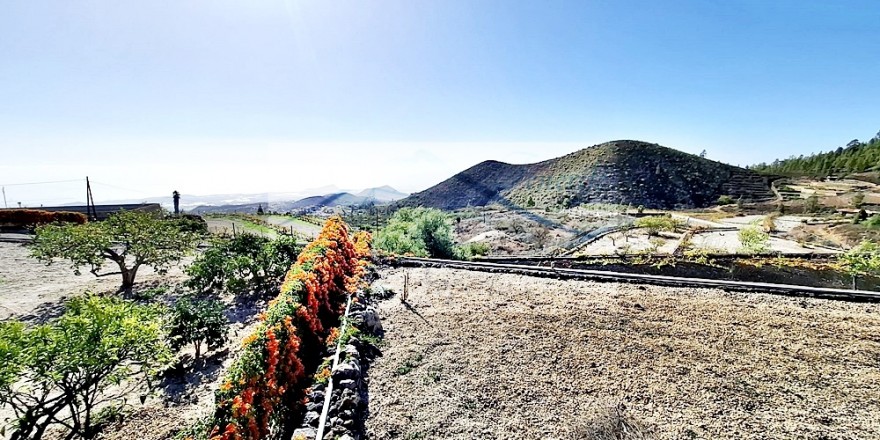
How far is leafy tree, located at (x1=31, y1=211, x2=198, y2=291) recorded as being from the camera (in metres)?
10.1

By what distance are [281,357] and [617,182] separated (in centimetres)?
4732

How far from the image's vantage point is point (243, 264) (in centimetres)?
1007

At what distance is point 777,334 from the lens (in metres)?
6.21

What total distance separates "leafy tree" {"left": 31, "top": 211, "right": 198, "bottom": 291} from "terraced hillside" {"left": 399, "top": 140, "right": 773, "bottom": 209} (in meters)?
37.5

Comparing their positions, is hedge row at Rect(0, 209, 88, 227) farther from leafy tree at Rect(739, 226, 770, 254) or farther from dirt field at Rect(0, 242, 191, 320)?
leafy tree at Rect(739, 226, 770, 254)

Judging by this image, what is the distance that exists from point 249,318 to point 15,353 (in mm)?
5821

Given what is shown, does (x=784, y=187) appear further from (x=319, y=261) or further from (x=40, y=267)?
(x=40, y=267)

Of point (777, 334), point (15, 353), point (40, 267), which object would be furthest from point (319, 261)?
point (40, 267)

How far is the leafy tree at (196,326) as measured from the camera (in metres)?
6.57

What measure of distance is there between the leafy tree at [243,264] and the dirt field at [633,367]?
4.60 metres

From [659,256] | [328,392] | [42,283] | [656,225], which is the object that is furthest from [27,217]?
[656,225]

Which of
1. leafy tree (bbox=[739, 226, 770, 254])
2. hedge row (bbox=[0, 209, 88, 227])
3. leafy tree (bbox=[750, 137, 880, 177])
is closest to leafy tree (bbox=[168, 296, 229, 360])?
leafy tree (bbox=[739, 226, 770, 254])

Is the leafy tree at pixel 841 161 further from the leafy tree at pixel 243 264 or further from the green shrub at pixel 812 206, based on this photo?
the leafy tree at pixel 243 264

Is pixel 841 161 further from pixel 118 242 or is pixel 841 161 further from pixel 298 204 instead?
pixel 298 204
